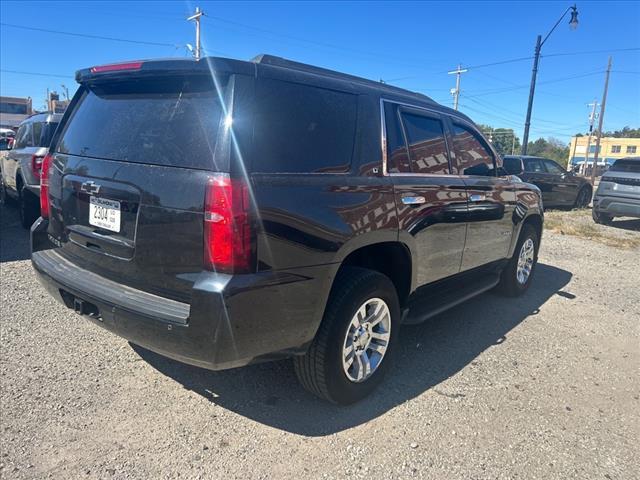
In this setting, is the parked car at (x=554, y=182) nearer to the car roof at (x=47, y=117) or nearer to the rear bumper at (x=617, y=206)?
the rear bumper at (x=617, y=206)

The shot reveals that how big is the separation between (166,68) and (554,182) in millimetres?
13980

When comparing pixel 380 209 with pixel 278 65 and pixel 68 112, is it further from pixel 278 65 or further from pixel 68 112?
pixel 68 112

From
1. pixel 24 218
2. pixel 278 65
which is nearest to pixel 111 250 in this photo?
pixel 278 65

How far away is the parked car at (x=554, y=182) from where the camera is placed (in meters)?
13.5

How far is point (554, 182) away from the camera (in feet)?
45.9

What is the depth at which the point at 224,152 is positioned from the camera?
2.24m

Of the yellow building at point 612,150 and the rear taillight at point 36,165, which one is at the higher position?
the yellow building at point 612,150

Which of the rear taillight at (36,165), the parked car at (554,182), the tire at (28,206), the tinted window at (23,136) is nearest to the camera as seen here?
the rear taillight at (36,165)

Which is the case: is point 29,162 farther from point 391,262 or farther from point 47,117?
point 391,262

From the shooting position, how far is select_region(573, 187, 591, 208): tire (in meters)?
15.0

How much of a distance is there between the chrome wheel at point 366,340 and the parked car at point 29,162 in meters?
5.99

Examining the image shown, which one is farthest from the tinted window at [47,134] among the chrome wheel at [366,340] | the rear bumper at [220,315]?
the chrome wheel at [366,340]

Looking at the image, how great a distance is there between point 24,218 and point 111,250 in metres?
6.10

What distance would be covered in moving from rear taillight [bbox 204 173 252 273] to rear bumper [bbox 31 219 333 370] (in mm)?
73
